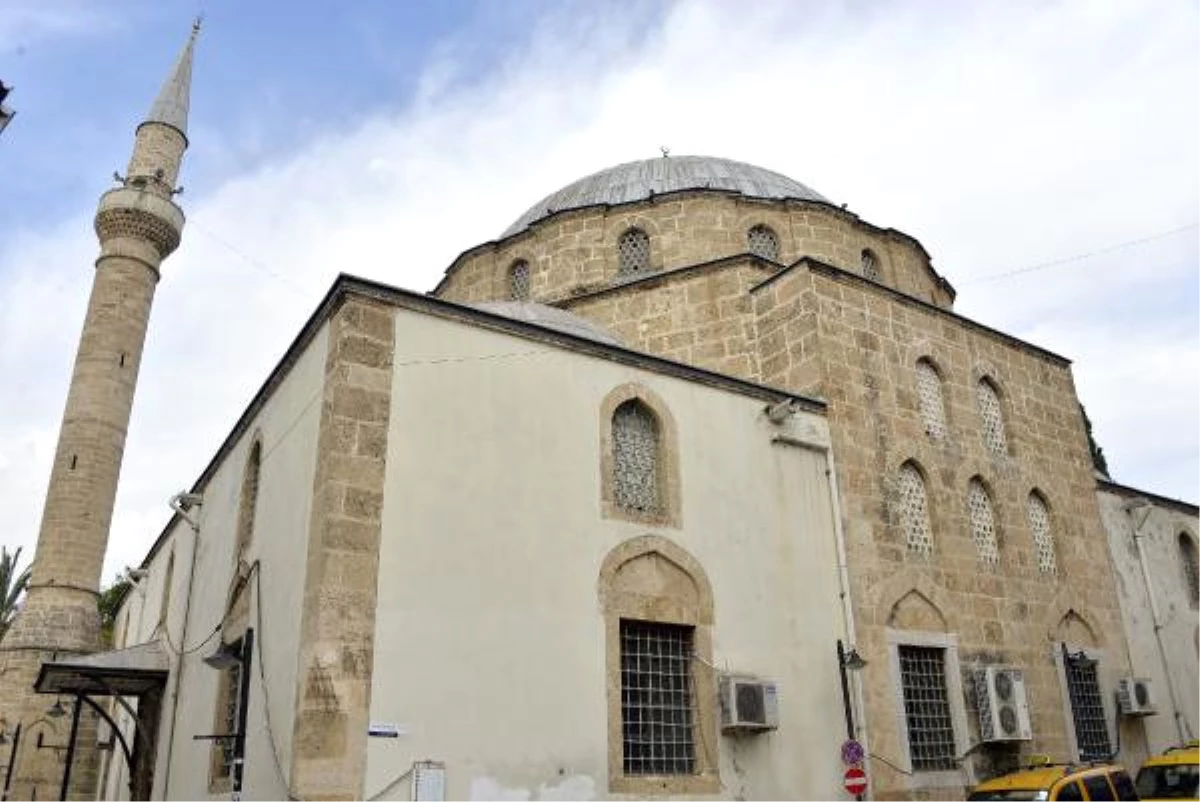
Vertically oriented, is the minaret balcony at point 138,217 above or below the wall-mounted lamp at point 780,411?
above

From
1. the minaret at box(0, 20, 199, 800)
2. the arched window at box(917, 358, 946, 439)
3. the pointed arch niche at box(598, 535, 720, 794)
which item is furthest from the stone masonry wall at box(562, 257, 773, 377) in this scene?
the minaret at box(0, 20, 199, 800)

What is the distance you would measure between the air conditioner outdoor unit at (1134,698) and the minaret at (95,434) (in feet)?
51.3

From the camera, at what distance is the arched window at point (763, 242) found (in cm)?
1448


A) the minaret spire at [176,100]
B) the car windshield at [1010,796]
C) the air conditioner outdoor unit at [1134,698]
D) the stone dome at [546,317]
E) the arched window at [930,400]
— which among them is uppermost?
the minaret spire at [176,100]

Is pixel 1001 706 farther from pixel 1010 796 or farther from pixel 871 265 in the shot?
pixel 871 265

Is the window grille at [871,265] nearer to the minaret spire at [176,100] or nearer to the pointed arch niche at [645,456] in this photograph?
the pointed arch niche at [645,456]

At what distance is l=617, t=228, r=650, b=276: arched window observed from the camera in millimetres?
14633

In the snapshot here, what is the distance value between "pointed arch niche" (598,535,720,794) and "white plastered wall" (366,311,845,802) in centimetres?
13

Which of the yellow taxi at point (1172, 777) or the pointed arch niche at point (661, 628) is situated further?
the yellow taxi at point (1172, 777)

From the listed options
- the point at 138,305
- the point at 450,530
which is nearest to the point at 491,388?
the point at 450,530

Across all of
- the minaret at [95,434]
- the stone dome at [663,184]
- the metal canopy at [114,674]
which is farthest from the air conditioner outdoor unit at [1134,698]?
the minaret at [95,434]

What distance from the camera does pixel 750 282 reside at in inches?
499

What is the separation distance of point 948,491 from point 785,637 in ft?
10.6

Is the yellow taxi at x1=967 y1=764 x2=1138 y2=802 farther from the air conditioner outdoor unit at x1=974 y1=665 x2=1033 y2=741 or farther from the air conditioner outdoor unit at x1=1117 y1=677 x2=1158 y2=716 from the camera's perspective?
the air conditioner outdoor unit at x1=1117 y1=677 x2=1158 y2=716
